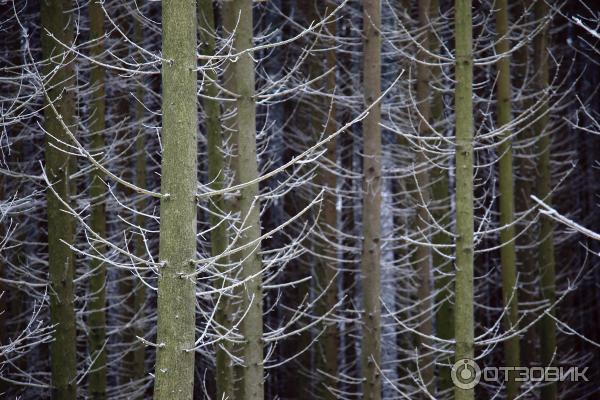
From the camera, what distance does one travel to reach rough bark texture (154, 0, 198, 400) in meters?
3.60

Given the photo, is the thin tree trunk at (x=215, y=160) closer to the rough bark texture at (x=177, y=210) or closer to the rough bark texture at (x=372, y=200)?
the rough bark texture at (x=372, y=200)

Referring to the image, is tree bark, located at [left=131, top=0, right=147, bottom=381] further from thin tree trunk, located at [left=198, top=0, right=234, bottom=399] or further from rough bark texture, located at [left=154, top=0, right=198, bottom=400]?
rough bark texture, located at [left=154, top=0, right=198, bottom=400]

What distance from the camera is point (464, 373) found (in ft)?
18.2

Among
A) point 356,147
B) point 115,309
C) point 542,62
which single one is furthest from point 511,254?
point 115,309

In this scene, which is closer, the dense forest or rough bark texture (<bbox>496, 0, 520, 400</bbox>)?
the dense forest

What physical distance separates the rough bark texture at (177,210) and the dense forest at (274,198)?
11mm

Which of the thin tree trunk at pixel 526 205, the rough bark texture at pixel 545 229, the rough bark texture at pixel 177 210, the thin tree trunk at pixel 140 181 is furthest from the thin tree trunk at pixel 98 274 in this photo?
the thin tree trunk at pixel 526 205

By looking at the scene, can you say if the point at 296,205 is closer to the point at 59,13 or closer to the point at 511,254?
the point at 511,254

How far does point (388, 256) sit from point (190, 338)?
12.5m

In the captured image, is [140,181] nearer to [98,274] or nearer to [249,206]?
[98,274]

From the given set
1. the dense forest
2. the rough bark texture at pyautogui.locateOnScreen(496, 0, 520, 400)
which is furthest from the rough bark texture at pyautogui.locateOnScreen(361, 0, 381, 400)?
the rough bark texture at pyautogui.locateOnScreen(496, 0, 520, 400)

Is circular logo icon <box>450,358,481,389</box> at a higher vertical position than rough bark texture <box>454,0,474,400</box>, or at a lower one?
lower

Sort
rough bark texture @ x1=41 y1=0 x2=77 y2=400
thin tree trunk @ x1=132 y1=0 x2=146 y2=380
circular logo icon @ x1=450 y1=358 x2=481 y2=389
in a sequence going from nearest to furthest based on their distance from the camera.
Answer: circular logo icon @ x1=450 y1=358 x2=481 y2=389 < rough bark texture @ x1=41 y1=0 x2=77 y2=400 < thin tree trunk @ x1=132 y1=0 x2=146 y2=380

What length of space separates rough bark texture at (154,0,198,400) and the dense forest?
11mm
